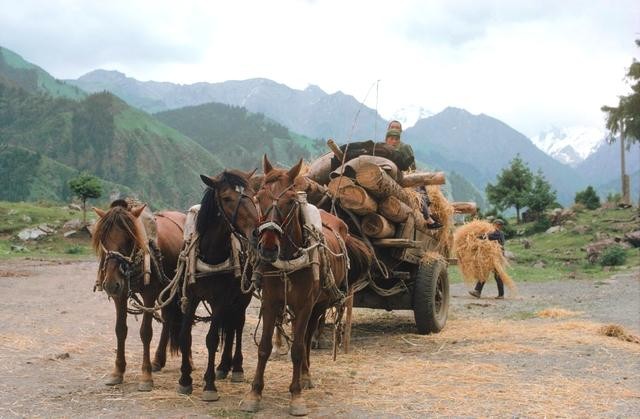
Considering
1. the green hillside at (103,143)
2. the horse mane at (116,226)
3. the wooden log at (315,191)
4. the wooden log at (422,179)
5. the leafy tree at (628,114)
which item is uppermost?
the green hillside at (103,143)

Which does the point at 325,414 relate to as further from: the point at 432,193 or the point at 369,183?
the point at 432,193

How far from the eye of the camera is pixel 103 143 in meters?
83.9

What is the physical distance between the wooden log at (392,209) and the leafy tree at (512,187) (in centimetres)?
2858

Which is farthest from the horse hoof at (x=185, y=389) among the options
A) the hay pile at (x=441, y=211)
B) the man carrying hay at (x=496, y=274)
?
the man carrying hay at (x=496, y=274)

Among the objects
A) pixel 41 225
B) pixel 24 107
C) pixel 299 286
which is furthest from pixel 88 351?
pixel 24 107

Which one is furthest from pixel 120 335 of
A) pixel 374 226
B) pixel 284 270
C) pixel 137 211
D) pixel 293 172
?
pixel 374 226

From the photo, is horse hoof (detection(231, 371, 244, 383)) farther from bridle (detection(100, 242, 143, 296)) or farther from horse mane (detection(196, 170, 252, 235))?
horse mane (detection(196, 170, 252, 235))

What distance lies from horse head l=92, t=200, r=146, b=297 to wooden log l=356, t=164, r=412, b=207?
295cm

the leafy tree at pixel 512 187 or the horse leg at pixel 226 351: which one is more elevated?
the leafy tree at pixel 512 187

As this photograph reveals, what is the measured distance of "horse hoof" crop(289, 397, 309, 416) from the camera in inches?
185

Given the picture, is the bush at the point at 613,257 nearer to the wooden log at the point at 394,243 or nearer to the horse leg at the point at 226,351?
the wooden log at the point at 394,243

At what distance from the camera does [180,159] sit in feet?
296

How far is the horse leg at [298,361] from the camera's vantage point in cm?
472

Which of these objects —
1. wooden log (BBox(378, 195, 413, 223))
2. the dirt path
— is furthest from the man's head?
the dirt path
